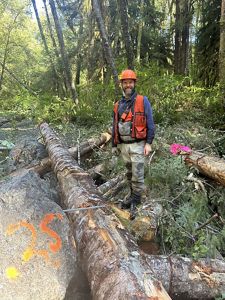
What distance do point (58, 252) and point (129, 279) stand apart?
2.64 ft

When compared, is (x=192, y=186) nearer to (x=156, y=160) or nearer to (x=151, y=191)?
(x=151, y=191)

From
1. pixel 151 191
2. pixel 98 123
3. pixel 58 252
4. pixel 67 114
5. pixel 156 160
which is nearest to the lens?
pixel 58 252

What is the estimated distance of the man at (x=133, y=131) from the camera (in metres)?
4.92

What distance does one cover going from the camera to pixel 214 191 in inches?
218

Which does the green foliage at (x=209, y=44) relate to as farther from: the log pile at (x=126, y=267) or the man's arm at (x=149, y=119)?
the log pile at (x=126, y=267)

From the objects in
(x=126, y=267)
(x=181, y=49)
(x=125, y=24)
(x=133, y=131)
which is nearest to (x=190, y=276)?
(x=126, y=267)

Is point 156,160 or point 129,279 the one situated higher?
point 129,279

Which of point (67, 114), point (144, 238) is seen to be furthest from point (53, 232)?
point (67, 114)

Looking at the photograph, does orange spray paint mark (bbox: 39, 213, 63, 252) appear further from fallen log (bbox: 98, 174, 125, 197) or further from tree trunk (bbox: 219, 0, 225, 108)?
tree trunk (bbox: 219, 0, 225, 108)

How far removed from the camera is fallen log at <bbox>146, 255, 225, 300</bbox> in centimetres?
311

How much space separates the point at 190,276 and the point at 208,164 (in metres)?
2.89

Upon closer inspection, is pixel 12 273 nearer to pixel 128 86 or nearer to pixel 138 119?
pixel 138 119

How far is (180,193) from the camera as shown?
510cm

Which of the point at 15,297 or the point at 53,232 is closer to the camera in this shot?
the point at 15,297
